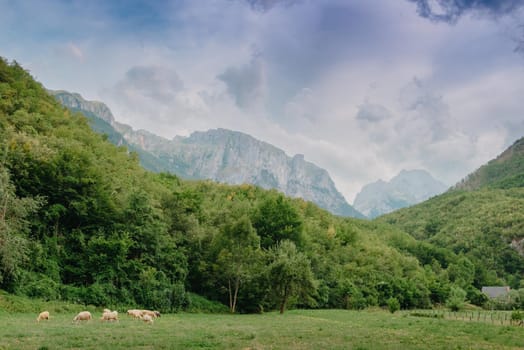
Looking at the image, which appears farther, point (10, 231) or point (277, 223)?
point (277, 223)

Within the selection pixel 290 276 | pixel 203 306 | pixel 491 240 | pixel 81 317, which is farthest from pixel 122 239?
pixel 491 240

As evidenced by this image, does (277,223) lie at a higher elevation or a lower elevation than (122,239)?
higher

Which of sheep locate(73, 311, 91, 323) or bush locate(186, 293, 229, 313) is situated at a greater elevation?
sheep locate(73, 311, 91, 323)

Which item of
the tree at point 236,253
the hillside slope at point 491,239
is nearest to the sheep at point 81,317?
the tree at point 236,253

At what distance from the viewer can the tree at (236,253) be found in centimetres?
5047

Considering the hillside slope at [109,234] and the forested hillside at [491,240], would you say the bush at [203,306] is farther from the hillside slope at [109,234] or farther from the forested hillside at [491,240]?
the forested hillside at [491,240]

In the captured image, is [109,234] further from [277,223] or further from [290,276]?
[277,223]

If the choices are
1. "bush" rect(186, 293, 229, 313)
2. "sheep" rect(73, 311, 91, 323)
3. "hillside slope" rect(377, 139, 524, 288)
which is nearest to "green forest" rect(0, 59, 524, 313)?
"bush" rect(186, 293, 229, 313)

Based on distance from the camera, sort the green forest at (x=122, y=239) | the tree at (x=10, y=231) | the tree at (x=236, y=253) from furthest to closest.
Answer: the tree at (x=236, y=253)
the green forest at (x=122, y=239)
the tree at (x=10, y=231)

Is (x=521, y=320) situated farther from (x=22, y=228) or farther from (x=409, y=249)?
(x=409, y=249)

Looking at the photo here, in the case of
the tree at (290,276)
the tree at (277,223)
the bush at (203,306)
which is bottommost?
the bush at (203,306)

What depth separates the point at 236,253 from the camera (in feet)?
167

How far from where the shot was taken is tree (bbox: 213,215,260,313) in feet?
166

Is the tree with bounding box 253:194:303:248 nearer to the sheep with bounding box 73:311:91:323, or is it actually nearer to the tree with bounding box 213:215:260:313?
the tree with bounding box 213:215:260:313
